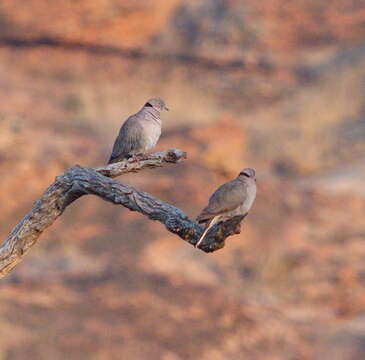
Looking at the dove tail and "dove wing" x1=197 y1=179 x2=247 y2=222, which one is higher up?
"dove wing" x1=197 y1=179 x2=247 y2=222

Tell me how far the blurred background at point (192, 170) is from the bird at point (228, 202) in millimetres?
12311

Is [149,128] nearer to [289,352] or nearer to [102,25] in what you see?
[289,352]

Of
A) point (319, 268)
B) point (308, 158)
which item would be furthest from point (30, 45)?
point (319, 268)

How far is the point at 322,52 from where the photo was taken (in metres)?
26.7

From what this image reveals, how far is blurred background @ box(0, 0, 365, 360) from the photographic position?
21219mm

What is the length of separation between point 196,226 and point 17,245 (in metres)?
1.72

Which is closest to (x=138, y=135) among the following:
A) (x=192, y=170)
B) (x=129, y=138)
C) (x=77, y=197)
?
(x=129, y=138)

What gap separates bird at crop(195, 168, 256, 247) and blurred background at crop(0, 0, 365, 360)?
1231 cm

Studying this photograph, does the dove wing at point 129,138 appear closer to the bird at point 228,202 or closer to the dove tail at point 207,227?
the bird at point 228,202

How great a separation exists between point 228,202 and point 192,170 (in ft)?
50.5

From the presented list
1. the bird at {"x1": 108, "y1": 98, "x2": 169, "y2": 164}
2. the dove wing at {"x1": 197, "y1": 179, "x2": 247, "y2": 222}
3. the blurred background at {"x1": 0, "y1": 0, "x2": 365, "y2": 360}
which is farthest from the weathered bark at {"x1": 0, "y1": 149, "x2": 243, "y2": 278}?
the blurred background at {"x1": 0, "y1": 0, "x2": 365, "y2": 360}

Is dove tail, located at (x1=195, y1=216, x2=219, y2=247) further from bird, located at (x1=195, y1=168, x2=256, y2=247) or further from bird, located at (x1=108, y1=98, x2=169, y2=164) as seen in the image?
bird, located at (x1=108, y1=98, x2=169, y2=164)

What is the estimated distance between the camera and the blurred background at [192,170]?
2122 cm

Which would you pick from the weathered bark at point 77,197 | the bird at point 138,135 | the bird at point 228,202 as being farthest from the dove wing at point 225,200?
the bird at point 138,135
